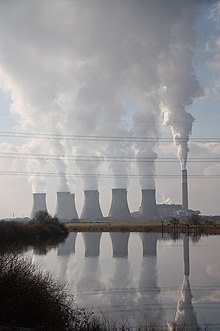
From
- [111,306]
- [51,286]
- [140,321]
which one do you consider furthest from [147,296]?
[51,286]

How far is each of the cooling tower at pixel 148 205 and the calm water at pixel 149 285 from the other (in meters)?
37.3

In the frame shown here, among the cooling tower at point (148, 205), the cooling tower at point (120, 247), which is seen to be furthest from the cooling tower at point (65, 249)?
the cooling tower at point (148, 205)

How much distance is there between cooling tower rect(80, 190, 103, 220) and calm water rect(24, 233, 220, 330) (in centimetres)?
3799

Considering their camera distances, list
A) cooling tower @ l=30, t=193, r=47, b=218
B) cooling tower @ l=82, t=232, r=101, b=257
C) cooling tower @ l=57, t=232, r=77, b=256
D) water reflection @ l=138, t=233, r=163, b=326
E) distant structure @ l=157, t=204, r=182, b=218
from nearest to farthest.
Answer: water reflection @ l=138, t=233, r=163, b=326 < cooling tower @ l=57, t=232, r=77, b=256 < cooling tower @ l=82, t=232, r=101, b=257 < cooling tower @ l=30, t=193, r=47, b=218 < distant structure @ l=157, t=204, r=182, b=218

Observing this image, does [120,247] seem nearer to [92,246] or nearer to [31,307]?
[92,246]

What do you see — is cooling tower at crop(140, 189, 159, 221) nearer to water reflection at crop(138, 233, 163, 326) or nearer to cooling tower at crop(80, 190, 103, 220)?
cooling tower at crop(80, 190, 103, 220)

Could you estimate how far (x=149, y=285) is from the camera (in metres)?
11.5

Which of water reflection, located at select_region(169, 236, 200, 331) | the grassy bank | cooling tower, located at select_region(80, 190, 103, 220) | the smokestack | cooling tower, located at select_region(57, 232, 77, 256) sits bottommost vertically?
water reflection, located at select_region(169, 236, 200, 331)

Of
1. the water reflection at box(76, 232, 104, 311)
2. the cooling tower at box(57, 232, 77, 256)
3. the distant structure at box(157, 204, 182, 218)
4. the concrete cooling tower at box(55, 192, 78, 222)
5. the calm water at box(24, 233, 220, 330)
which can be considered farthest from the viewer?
the distant structure at box(157, 204, 182, 218)

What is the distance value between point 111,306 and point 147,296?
1.28 meters

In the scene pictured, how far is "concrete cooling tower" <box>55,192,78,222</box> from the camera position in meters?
58.8

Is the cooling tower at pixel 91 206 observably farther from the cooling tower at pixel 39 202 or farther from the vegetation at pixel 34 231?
the vegetation at pixel 34 231

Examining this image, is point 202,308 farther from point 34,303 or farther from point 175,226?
point 175,226

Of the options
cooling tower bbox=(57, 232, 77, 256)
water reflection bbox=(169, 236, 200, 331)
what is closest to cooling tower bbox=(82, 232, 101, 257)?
cooling tower bbox=(57, 232, 77, 256)
